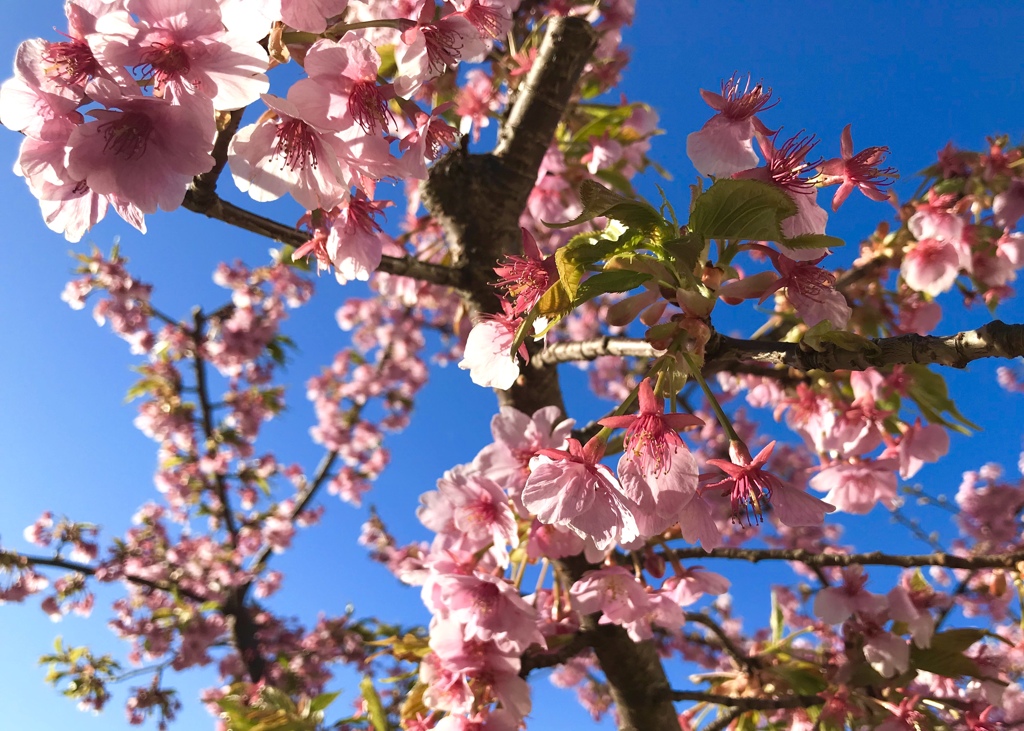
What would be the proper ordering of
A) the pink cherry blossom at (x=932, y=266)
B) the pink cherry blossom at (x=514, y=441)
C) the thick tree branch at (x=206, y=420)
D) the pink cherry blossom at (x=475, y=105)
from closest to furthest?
1. the pink cherry blossom at (x=514, y=441)
2. the pink cherry blossom at (x=932, y=266)
3. the pink cherry blossom at (x=475, y=105)
4. the thick tree branch at (x=206, y=420)

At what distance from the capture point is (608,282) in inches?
29.9

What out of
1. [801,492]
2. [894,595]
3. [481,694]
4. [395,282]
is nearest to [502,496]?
[481,694]

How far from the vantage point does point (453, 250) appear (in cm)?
180

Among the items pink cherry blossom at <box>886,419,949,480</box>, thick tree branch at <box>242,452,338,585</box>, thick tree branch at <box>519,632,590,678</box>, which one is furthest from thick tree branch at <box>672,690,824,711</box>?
thick tree branch at <box>242,452,338,585</box>

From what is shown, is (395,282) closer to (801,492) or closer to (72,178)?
(72,178)

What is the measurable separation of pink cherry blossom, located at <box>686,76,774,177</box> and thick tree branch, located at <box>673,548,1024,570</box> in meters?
0.77

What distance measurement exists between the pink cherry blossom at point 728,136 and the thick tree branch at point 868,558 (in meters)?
0.77

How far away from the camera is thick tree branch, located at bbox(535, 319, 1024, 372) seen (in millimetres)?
611

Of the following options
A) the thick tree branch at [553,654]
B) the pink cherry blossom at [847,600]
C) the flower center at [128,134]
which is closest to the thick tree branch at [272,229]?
the flower center at [128,134]

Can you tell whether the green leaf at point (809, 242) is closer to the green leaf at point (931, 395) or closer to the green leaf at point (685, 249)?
the green leaf at point (685, 249)

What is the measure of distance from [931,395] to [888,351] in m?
1.21

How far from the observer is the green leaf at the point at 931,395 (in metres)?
1.62

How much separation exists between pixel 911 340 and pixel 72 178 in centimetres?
115

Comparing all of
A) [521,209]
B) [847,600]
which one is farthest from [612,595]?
[521,209]
